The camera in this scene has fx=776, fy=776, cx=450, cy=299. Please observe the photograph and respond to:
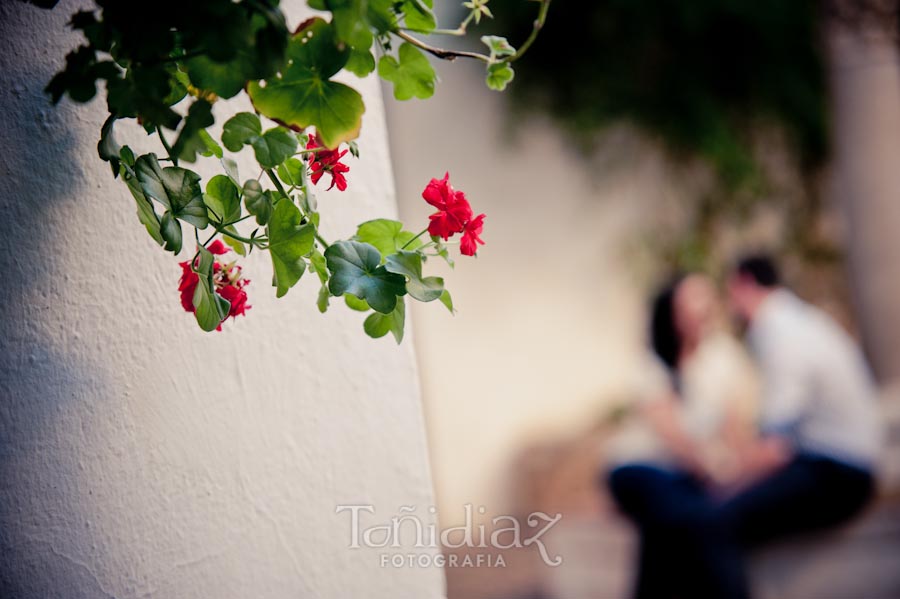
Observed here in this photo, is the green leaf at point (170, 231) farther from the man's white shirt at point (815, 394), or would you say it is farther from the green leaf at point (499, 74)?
the man's white shirt at point (815, 394)

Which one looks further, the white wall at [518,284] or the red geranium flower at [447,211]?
the white wall at [518,284]

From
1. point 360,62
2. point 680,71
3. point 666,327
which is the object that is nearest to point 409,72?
point 360,62

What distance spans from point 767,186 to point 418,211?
1.78 m

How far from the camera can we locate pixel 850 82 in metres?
4.01

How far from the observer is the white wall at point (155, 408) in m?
0.62

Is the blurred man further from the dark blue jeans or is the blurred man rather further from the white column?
the white column

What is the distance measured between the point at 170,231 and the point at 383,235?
0.17 meters

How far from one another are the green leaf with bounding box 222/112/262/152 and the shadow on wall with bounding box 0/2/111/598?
0.18 meters

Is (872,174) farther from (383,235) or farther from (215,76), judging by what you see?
(215,76)

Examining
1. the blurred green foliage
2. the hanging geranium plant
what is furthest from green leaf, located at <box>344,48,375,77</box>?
the blurred green foliage

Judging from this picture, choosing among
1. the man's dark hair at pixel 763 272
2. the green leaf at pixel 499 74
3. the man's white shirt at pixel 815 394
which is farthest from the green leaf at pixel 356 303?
the man's dark hair at pixel 763 272

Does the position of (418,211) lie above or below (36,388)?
below

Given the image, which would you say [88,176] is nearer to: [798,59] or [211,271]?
[211,271]

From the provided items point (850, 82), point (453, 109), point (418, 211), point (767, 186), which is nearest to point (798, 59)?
point (850, 82)
